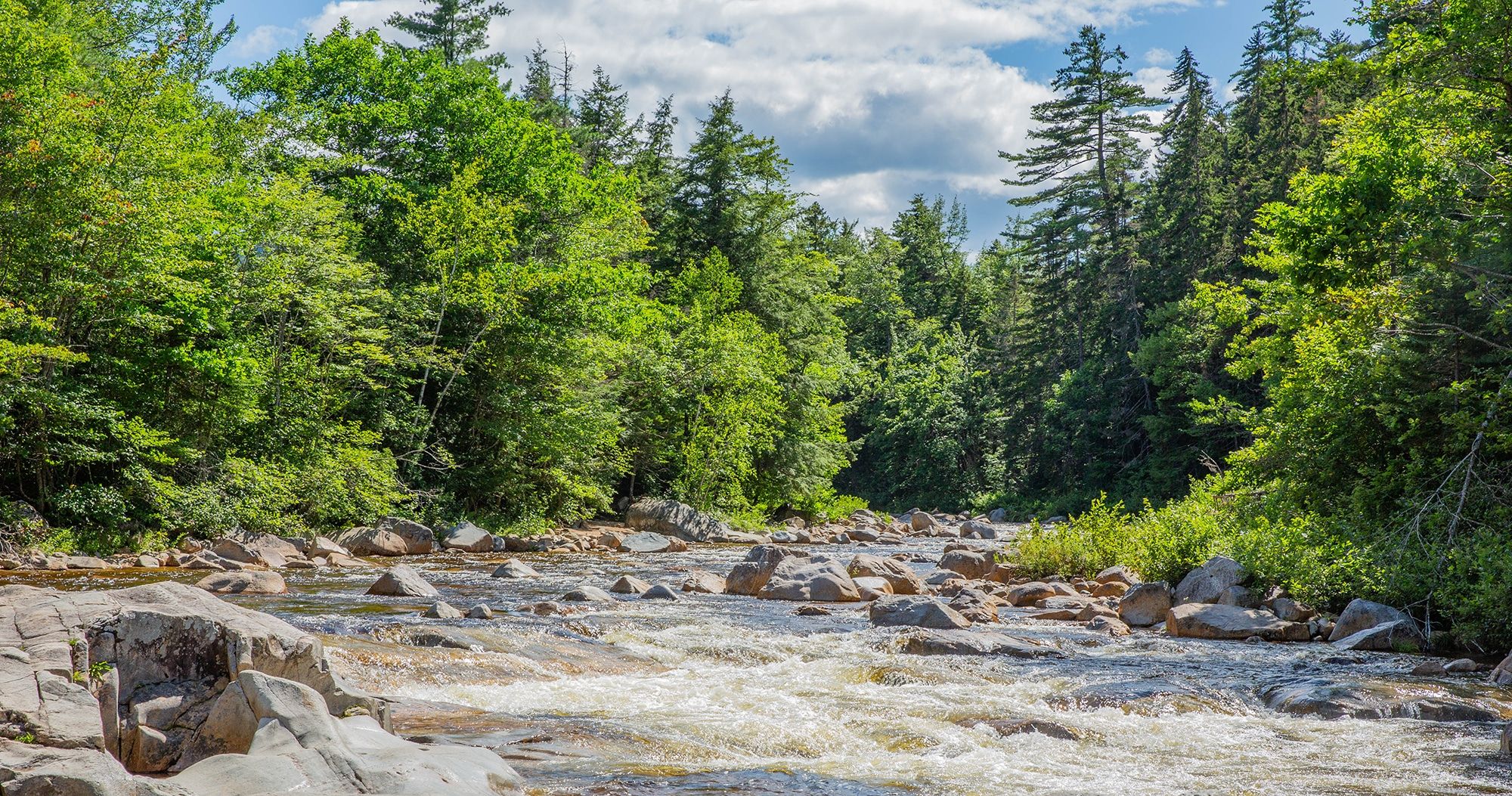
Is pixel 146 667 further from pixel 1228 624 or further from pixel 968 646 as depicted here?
pixel 1228 624

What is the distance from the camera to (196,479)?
1845cm

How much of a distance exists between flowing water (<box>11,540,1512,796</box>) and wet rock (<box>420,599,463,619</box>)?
36 centimetres

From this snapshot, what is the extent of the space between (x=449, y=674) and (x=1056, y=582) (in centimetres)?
1102

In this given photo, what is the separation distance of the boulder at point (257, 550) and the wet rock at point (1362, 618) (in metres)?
15.9

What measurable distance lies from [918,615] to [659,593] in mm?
4274

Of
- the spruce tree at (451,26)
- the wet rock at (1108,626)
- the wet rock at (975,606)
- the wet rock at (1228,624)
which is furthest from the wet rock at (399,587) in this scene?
the spruce tree at (451,26)

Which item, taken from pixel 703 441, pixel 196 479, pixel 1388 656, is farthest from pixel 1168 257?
pixel 196 479

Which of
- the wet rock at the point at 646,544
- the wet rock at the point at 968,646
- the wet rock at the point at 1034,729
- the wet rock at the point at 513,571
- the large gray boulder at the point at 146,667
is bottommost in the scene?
the wet rock at the point at 646,544

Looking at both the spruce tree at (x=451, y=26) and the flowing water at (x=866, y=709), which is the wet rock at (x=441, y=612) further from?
the spruce tree at (x=451, y=26)

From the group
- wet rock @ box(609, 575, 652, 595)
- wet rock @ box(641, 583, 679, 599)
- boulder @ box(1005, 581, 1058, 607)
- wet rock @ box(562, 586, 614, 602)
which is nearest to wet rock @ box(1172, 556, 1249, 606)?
boulder @ box(1005, 581, 1058, 607)

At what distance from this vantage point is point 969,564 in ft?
61.9

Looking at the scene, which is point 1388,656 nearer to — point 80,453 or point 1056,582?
point 1056,582

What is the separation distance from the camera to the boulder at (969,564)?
18594 millimetres

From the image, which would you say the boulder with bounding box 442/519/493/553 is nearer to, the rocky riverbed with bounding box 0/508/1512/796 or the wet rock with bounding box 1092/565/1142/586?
the rocky riverbed with bounding box 0/508/1512/796
